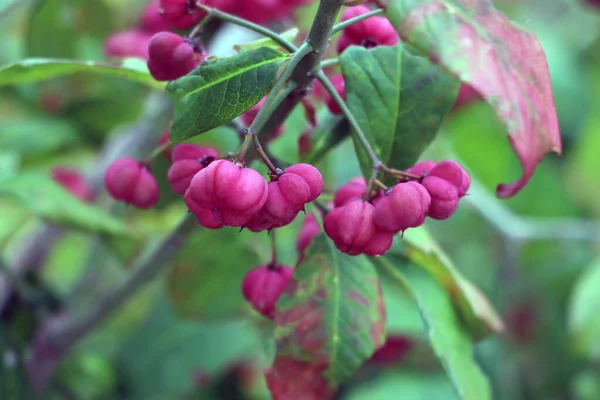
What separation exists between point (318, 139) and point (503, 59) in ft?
0.88

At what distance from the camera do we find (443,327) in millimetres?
811

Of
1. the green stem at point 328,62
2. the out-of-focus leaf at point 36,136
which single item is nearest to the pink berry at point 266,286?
the green stem at point 328,62

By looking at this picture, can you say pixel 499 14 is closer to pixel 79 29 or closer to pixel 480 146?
pixel 79 29

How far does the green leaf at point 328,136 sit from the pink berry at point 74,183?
0.73 m

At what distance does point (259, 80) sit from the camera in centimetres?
57

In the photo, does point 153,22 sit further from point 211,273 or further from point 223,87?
point 223,87

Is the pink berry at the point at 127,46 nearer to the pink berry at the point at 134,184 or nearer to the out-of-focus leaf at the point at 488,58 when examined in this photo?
the pink berry at the point at 134,184

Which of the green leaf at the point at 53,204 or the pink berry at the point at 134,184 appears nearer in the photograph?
the pink berry at the point at 134,184

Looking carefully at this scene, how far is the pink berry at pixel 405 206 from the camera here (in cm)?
58

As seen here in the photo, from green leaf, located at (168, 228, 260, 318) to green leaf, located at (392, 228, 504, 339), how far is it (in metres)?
0.33

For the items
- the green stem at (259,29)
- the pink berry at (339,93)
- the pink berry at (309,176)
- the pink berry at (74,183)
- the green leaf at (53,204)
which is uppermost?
the green stem at (259,29)

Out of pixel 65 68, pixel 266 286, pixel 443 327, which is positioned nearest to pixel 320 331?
pixel 266 286

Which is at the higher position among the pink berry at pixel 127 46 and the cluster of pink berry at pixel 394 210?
the cluster of pink berry at pixel 394 210

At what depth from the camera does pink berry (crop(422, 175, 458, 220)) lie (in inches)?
24.0
